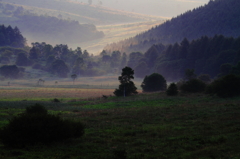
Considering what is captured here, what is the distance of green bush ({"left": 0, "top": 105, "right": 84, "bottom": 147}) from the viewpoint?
52.1 feet

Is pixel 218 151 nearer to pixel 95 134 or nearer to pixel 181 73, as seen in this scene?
pixel 95 134

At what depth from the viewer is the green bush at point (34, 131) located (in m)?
15.9

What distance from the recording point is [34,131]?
1655 cm

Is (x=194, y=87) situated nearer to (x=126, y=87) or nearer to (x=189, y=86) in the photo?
(x=189, y=86)

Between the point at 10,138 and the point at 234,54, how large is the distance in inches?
4974

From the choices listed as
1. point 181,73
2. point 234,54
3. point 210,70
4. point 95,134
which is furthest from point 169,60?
point 95,134

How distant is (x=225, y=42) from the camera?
140125 millimetres

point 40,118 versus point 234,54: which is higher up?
point 234,54

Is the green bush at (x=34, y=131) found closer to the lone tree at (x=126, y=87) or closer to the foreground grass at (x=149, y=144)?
the foreground grass at (x=149, y=144)

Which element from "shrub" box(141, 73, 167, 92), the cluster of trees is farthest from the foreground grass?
Answer: the cluster of trees

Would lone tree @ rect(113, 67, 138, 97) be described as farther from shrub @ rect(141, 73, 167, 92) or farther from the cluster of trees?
the cluster of trees

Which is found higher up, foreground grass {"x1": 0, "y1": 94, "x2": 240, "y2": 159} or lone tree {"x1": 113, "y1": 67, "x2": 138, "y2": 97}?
lone tree {"x1": 113, "y1": 67, "x2": 138, "y2": 97}

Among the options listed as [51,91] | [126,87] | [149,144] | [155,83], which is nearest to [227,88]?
[126,87]

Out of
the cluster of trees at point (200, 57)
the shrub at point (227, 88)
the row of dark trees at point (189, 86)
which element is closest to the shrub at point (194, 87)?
the row of dark trees at point (189, 86)
